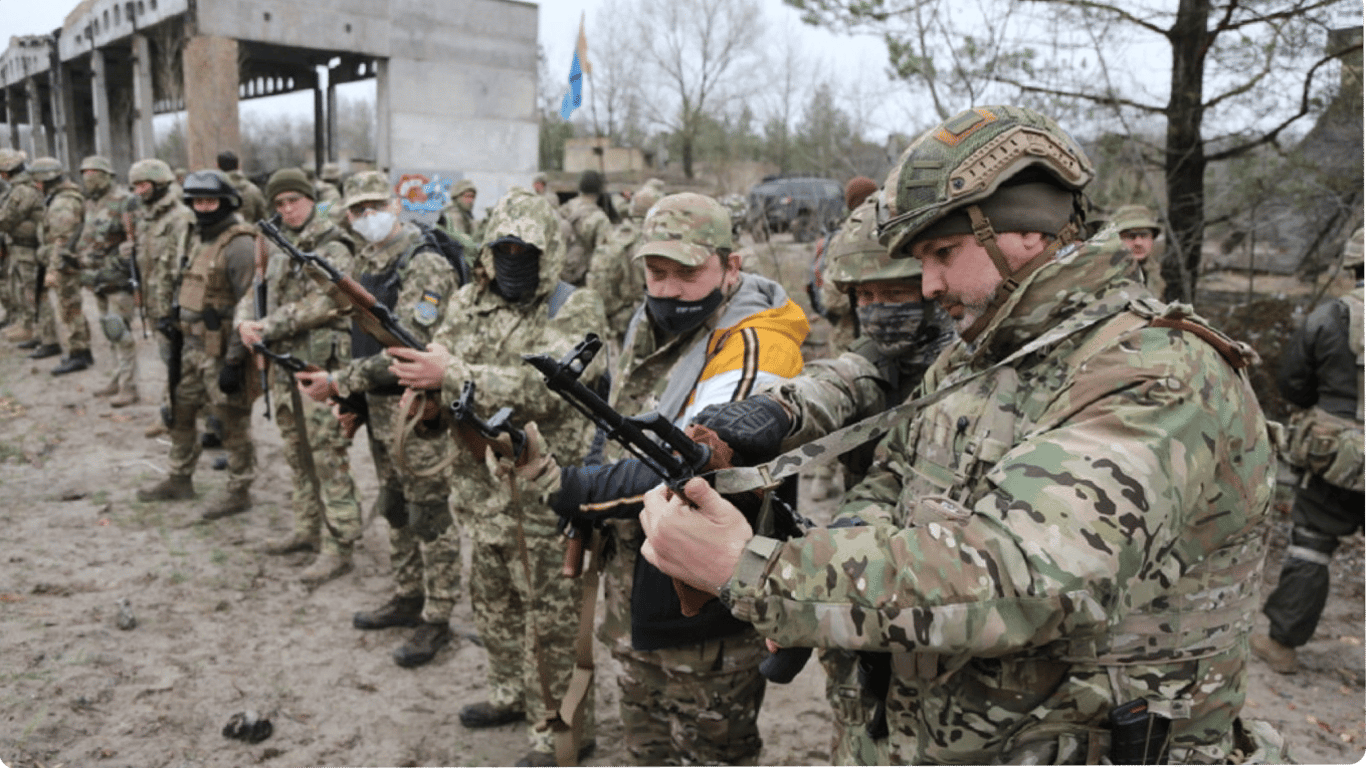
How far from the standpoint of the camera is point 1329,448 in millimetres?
4512

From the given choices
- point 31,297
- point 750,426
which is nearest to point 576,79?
point 31,297

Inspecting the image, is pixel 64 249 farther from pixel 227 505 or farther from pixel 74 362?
pixel 227 505

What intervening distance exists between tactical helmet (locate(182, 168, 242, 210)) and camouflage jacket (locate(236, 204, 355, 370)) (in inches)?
31.9

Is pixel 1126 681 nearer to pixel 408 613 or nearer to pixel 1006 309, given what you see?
pixel 1006 309

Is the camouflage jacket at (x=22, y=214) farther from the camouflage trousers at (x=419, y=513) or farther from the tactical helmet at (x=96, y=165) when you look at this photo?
the camouflage trousers at (x=419, y=513)

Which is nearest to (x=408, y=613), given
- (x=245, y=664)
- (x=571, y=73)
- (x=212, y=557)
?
(x=245, y=664)

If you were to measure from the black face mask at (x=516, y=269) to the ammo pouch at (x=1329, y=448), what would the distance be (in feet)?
13.0

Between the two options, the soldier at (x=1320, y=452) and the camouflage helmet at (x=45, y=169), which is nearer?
the soldier at (x=1320, y=452)

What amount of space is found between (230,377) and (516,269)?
347cm

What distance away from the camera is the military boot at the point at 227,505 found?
651cm

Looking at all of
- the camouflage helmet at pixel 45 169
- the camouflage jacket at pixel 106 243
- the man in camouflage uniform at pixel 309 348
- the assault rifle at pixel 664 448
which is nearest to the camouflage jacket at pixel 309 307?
the man in camouflage uniform at pixel 309 348

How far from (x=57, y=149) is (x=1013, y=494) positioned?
11950mm

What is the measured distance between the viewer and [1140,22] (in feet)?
21.4

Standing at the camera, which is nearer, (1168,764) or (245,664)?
(1168,764)
